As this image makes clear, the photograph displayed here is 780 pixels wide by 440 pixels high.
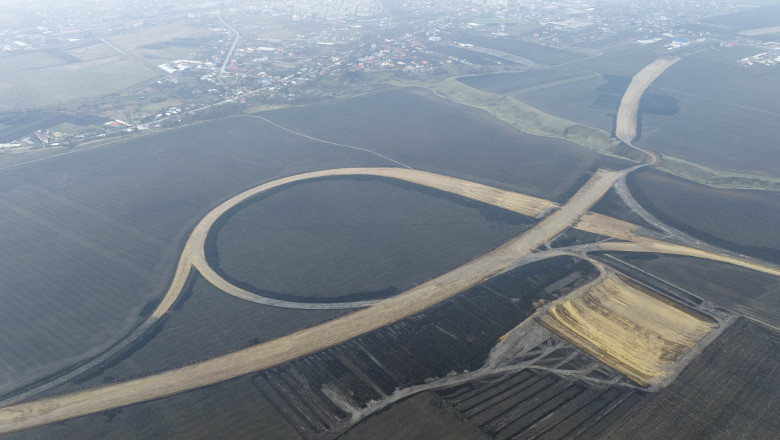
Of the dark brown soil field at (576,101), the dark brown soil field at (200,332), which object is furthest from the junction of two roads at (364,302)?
the dark brown soil field at (576,101)

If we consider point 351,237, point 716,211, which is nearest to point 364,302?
point 351,237

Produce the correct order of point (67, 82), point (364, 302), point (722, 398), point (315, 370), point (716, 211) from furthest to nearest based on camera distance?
point (67, 82) < point (716, 211) < point (364, 302) < point (315, 370) < point (722, 398)

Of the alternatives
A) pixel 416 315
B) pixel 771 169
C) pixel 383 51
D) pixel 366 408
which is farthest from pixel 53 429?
pixel 383 51

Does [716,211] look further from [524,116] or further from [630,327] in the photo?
[524,116]

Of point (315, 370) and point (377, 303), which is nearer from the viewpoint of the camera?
point (315, 370)

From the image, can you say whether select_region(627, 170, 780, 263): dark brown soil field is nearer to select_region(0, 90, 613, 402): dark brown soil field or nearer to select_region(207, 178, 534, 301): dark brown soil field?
select_region(0, 90, 613, 402): dark brown soil field

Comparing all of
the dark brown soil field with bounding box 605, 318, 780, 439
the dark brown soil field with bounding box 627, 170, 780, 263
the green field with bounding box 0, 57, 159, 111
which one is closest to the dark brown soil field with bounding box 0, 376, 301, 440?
the dark brown soil field with bounding box 605, 318, 780, 439

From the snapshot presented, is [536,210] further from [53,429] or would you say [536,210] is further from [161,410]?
[53,429]

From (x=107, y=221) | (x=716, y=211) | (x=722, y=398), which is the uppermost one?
(x=716, y=211)
